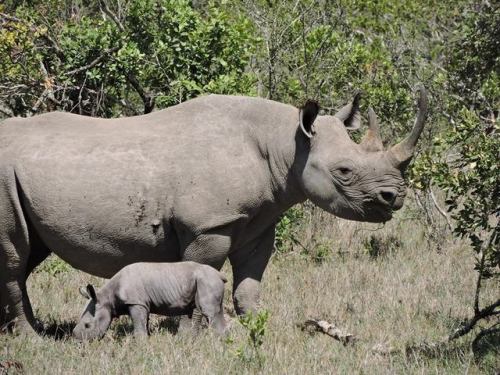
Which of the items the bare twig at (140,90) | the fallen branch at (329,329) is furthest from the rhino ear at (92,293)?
the bare twig at (140,90)

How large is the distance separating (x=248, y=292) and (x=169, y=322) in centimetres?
78

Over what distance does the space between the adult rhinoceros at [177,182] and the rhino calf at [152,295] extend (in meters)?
0.25

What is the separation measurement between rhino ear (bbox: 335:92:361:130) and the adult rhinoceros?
45cm

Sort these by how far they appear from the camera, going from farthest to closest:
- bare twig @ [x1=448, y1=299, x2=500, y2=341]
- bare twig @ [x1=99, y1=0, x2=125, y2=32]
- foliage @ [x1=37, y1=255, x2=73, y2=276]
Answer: bare twig @ [x1=99, y1=0, x2=125, y2=32] < foliage @ [x1=37, y1=255, x2=73, y2=276] < bare twig @ [x1=448, y1=299, x2=500, y2=341]

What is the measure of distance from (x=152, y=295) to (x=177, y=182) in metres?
0.86

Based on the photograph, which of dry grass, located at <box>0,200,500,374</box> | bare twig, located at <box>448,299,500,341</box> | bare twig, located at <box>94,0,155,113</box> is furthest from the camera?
bare twig, located at <box>94,0,155,113</box>

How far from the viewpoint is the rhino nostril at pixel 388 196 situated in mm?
7934

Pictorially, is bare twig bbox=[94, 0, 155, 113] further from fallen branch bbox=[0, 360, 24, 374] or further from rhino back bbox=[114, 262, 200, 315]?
fallen branch bbox=[0, 360, 24, 374]

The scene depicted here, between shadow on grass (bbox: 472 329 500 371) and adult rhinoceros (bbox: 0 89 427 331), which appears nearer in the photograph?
shadow on grass (bbox: 472 329 500 371)

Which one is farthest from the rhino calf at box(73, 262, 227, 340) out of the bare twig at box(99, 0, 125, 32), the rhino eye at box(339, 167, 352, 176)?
the bare twig at box(99, 0, 125, 32)

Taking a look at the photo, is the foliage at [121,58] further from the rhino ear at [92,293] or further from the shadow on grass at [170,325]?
the rhino ear at [92,293]

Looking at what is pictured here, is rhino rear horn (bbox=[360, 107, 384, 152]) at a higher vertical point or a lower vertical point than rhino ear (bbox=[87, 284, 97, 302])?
higher

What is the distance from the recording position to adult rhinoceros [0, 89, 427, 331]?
26.0 ft

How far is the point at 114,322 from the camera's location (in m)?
8.89
